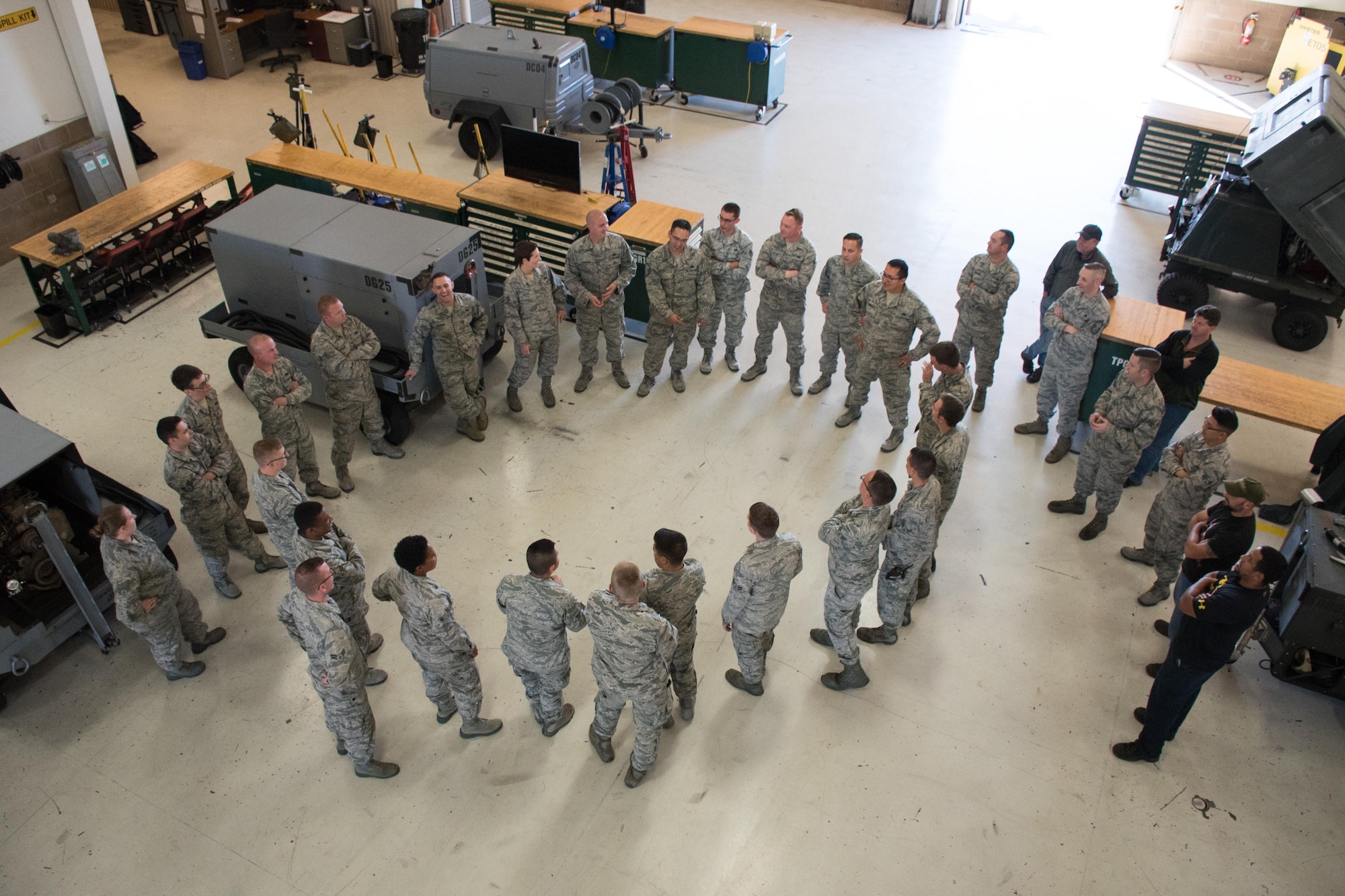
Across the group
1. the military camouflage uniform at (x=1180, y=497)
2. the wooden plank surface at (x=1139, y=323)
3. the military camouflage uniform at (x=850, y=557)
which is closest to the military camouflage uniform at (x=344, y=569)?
the military camouflage uniform at (x=850, y=557)

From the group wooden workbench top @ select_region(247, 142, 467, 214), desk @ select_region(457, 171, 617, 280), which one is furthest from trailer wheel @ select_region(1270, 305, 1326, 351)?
wooden workbench top @ select_region(247, 142, 467, 214)

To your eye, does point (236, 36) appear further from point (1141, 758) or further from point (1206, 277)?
point (1141, 758)

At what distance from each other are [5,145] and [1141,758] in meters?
10.8

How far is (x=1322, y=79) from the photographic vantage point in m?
7.91

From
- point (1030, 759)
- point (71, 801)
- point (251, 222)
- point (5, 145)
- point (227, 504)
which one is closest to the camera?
point (71, 801)

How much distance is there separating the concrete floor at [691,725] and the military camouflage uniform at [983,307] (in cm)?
62

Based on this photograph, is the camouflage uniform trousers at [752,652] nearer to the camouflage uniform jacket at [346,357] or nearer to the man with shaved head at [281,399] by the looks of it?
the camouflage uniform jacket at [346,357]

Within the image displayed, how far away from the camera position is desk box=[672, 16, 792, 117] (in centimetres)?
1177

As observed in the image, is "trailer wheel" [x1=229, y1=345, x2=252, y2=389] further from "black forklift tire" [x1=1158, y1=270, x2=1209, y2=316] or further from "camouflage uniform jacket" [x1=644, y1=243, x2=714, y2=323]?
"black forklift tire" [x1=1158, y1=270, x2=1209, y2=316]

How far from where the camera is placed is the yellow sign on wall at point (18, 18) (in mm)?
8227

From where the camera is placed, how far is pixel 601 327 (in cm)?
719

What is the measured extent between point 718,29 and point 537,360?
7088 mm

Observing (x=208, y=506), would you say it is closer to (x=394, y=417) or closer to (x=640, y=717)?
(x=394, y=417)

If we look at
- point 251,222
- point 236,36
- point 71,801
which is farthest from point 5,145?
point 71,801
